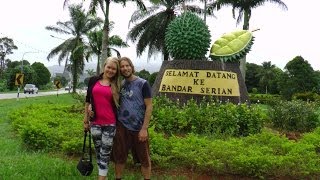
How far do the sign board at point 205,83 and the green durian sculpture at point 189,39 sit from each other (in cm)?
66

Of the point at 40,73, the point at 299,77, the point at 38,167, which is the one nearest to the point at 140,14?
the point at 299,77


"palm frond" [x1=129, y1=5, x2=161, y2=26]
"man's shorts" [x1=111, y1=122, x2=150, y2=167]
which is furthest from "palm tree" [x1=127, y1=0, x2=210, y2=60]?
"man's shorts" [x1=111, y1=122, x2=150, y2=167]

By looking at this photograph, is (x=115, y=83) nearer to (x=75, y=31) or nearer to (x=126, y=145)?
(x=126, y=145)

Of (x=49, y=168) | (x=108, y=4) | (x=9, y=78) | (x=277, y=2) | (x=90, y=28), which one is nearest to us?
(x=49, y=168)

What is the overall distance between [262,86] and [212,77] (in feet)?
147

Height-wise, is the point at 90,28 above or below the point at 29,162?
above

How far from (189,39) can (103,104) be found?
270 inches

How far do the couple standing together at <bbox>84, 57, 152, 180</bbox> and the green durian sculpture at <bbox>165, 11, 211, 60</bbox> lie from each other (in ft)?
21.4

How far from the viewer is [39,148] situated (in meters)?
7.66

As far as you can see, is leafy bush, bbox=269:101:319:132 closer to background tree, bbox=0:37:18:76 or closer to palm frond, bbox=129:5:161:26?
palm frond, bbox=129:5:161:26

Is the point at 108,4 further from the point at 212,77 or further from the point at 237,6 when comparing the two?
the point at 212,77

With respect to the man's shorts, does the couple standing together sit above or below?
above

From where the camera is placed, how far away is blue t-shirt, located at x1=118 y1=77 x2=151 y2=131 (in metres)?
5.16

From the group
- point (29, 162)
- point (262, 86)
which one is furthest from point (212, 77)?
point (262, 86)
